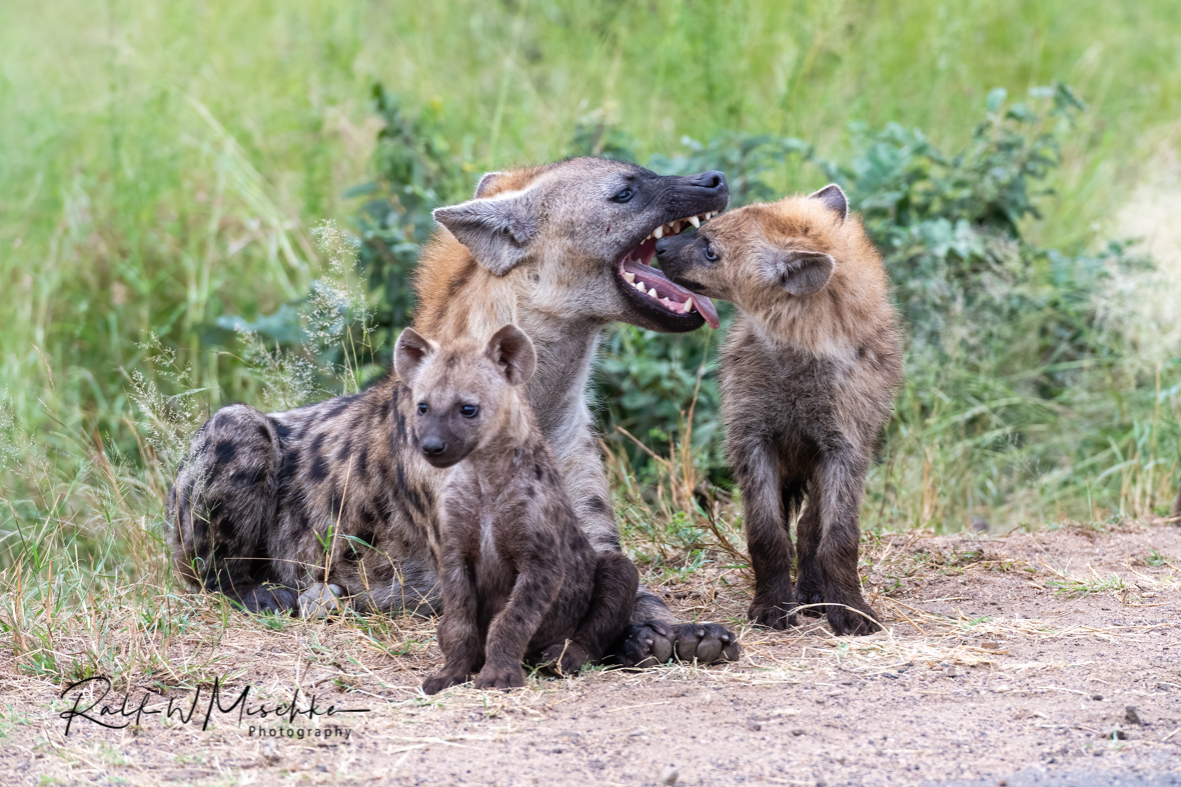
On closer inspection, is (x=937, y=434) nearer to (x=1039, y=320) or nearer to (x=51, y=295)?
(x=1039, y=320)

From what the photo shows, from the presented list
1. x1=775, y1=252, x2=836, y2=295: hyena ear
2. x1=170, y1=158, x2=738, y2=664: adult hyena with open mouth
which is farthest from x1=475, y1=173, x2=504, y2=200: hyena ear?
x1=775, y1=252, x2=836, y2=295: hyena ear

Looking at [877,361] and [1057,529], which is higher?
[877,361]

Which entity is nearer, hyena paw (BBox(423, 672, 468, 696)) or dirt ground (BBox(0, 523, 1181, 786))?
dirt ground (BBox(0, 523, 1181, 786))

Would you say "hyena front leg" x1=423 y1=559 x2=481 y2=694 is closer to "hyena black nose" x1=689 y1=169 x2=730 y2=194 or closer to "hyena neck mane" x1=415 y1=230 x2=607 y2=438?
"hyena neck mane" x1=415 y1=230 x2=607 y2=438

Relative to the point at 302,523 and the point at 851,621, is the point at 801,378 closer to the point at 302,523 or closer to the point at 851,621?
the point at 851,621

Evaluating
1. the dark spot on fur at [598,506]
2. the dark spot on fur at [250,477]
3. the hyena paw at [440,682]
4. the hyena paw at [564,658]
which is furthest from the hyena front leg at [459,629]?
the dark spot on fur at [250,477]

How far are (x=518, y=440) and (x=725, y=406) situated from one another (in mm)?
1000

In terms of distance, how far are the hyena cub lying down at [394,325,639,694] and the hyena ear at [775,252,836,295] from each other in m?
0.96

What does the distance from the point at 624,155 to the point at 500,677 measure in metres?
3.58

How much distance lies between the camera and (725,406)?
4051 millimetres

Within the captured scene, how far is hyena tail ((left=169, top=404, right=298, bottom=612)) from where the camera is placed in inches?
165

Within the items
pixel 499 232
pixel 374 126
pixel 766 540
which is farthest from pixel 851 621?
pixel 374 126

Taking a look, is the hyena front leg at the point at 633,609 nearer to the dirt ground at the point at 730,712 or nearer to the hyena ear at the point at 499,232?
the dirt ground at the point at 730,712

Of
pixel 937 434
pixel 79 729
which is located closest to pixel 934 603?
pixel 937 434
